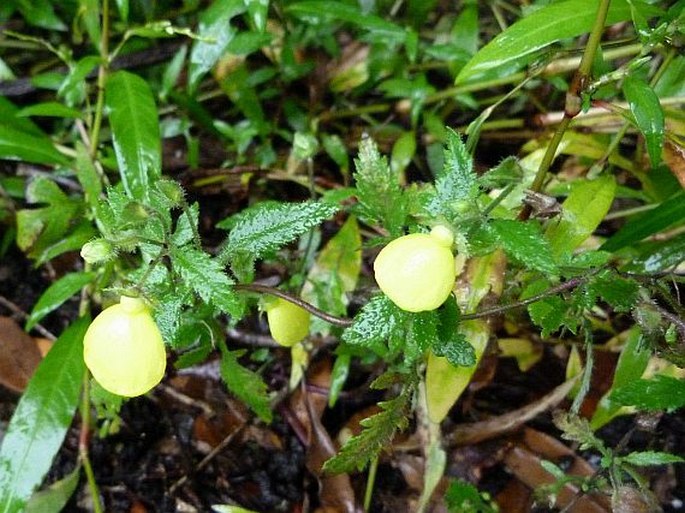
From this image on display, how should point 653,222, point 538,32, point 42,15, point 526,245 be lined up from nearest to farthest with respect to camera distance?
point 526,245
point 538,32
point 653,222
point 42,15

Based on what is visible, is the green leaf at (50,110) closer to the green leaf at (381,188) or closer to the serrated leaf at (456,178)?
the green leaf at (381,188)

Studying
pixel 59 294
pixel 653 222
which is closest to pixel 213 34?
pixel 59 294

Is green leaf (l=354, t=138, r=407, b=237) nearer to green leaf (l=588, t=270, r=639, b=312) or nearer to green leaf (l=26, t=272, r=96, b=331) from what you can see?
green leaf (l=588, t=270, r=639, b=312)

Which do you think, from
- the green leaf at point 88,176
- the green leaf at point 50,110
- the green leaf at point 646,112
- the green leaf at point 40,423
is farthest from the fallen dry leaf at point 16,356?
the green leaf at point 646,112

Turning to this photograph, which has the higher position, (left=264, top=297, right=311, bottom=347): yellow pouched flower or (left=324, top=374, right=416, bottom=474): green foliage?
(left=264, top=297, right=311, bottom=347): yellow pouched flower

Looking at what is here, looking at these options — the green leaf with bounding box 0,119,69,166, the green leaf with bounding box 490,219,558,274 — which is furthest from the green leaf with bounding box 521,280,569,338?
→ the green leaf with bounding box 0,119,69,166

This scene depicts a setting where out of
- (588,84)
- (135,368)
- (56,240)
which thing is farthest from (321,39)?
(135,368)

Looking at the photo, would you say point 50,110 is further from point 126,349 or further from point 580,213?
point 580,213
